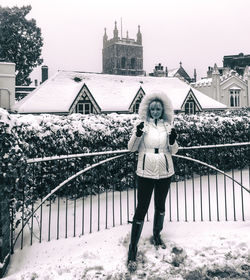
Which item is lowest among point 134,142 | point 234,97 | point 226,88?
point 134,142

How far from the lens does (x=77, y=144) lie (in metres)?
6.23

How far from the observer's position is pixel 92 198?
656cm

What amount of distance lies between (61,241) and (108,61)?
8013cm

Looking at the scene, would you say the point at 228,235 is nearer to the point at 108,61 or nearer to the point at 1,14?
the point at 1,14

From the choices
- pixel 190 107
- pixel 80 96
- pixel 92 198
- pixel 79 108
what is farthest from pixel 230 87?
pixel 92 198

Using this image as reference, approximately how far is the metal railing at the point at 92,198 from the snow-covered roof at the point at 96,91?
16.5 m

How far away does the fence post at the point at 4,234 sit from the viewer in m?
3.46

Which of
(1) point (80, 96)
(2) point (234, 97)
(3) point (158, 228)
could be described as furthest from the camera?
(2) point (234, 97)

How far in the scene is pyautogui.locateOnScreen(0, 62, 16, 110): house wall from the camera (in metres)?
22.6

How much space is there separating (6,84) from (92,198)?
64.1 feet

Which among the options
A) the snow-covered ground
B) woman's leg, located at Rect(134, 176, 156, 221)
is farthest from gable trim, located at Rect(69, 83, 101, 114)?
woman's leg, located at Rect(134, 176, 156, 221)

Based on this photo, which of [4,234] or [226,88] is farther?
[226,88]

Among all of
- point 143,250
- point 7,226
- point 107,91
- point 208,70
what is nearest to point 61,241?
point 7,226

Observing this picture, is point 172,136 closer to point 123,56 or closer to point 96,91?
point 96,91
